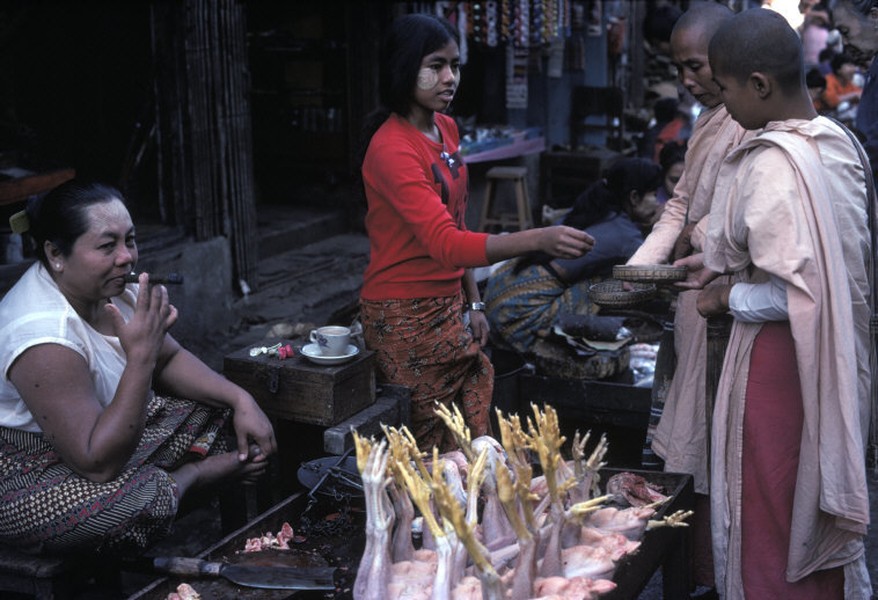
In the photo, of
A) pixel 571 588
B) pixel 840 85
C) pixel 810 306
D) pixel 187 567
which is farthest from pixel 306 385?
pixel 840 85

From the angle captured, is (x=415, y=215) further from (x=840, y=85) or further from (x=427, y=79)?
(x=840, y=85)

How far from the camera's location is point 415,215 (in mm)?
3279

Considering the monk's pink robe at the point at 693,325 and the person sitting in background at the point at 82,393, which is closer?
the person sitting in background at the point at 82,393

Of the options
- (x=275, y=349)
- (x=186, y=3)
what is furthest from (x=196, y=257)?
(x=275, y=349)

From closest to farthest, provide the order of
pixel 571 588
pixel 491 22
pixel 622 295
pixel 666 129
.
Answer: pixel 571 588
pixel 622 295
pixel 666 129
pixel 491 22

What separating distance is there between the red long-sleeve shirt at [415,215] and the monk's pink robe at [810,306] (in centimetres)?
87

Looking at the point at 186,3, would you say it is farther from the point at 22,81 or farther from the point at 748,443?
the point at 748,443

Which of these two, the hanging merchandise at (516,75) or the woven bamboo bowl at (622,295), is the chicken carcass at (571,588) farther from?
the hanging merchandise at (516,75)

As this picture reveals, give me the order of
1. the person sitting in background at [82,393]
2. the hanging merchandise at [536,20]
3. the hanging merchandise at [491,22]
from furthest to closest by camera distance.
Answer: the hanging merchandise at [536,20] → the hanging merchandise at [491,22] → the person sitting in background at [82,393]

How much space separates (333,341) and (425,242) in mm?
601

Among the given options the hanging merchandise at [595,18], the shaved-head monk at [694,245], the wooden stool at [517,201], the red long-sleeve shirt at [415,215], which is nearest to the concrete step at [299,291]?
the wooden stool at [517,201]

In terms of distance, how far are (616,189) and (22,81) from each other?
5.31 meters

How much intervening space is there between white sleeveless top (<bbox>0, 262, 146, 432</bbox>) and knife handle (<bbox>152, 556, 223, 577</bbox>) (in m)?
0.61

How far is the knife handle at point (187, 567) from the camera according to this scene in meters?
2.46
